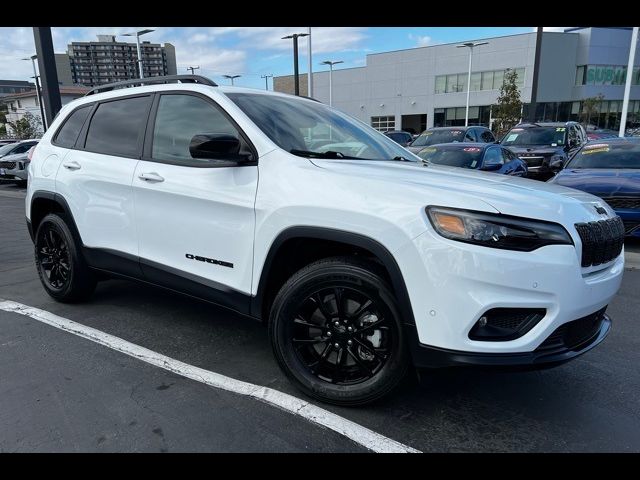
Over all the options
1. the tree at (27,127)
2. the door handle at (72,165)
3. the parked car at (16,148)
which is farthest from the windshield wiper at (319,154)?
the tree at (27,127)

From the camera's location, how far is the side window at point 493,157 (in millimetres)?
9109

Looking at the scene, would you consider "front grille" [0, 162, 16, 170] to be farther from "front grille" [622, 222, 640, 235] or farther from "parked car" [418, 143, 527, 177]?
"front grille" [622, 222, 640, 235]

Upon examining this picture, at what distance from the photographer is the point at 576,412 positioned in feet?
9.00

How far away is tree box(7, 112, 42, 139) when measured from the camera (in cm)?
4866

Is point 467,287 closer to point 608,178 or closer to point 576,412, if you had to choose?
point 576,412

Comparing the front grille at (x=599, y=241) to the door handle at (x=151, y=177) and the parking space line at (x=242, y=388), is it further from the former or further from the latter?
the door handle at (x=151, y=177)

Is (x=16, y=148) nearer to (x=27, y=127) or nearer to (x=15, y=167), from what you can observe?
(x=15, y=167)

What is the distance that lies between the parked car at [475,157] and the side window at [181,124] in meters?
6.47

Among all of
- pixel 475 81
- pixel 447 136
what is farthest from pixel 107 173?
pixel 475 81

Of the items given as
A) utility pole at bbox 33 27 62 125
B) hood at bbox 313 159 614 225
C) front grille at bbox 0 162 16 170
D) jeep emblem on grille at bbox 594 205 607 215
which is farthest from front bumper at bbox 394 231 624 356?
front grille at bbox 0 162 16 170

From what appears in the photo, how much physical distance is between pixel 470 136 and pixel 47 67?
36.2ft

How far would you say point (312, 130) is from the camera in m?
3.32
